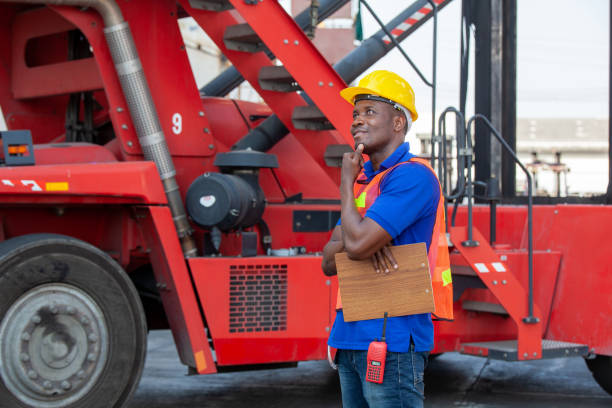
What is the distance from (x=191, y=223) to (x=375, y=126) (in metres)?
2.73

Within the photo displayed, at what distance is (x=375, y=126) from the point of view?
8.24ft

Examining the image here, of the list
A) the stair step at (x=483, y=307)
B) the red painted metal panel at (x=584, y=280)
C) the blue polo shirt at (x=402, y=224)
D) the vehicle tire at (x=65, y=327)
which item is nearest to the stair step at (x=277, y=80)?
the vehicle tire at (x=65, y=327)

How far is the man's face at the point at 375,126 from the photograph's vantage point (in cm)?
251

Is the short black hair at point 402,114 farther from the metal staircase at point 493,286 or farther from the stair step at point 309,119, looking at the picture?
the stair step at point 309,119

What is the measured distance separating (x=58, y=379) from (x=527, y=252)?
10.5 ft

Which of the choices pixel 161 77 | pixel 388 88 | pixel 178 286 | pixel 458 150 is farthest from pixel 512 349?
pixel 388 88

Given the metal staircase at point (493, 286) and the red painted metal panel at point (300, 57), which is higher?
the red painted metal panel at point (300, 57)

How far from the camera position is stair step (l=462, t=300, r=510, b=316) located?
5215mm

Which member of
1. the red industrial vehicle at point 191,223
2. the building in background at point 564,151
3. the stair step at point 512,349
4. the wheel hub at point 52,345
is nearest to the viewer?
the wheel hub at point 52,345

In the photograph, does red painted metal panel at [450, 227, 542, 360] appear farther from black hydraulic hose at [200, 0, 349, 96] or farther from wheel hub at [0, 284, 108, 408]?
black hydraulic hose at [200, 0, 349, 96]

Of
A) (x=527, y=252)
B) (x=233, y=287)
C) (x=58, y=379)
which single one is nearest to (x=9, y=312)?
(x=58, y=379)

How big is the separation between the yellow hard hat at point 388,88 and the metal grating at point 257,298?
2461mm

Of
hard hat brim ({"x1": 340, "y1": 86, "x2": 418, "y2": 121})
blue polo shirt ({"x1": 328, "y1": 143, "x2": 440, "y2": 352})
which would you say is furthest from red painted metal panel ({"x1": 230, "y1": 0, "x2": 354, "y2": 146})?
blue polo shirt ({"x1": 328, "y1": 143, "x2": 440, "y2": 352})

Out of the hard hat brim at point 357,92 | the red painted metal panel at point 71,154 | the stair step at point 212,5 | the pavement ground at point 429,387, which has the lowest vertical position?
the pavement ground at point 429,387
